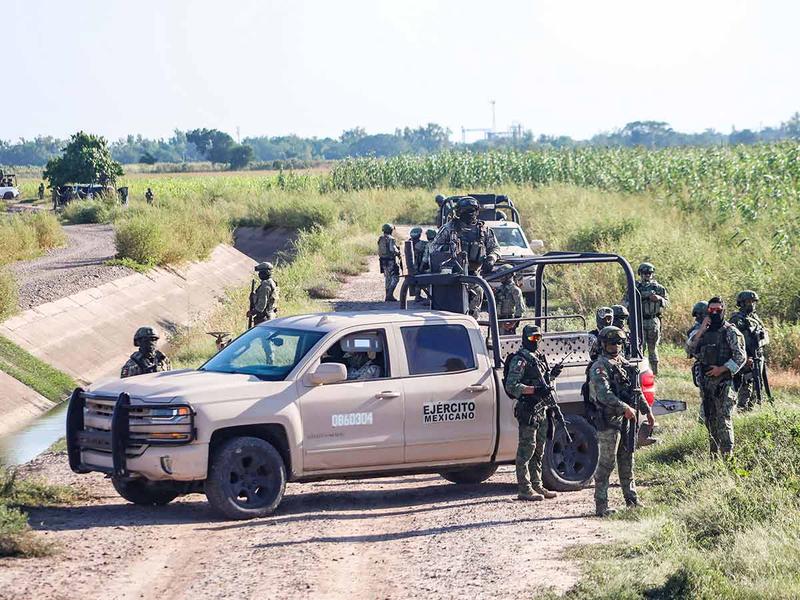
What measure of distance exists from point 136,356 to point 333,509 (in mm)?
2919

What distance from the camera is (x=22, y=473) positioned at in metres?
13.9

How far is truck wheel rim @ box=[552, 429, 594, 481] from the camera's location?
488 inches

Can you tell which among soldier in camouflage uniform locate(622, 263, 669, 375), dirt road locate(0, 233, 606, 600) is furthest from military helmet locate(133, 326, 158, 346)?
soldier in camouflage uniform locate(622, 263, 669, 375)

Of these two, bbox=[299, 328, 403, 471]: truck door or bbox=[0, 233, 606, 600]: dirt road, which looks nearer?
bbox=[0, 233, 606, 600]: dirt road

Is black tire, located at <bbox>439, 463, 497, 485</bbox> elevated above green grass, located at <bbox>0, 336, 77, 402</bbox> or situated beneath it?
elevated above

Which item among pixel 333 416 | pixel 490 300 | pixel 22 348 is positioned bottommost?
pixel 22 348

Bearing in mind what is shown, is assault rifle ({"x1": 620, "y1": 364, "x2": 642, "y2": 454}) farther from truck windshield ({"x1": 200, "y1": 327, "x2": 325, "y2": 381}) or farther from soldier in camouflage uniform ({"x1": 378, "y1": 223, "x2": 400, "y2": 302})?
soldier in camouflage uniform ({"x1": 378, "y1": 223, "x2": 400, "y2": 302})

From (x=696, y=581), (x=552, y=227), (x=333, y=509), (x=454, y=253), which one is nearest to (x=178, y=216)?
(x=552, y=227)

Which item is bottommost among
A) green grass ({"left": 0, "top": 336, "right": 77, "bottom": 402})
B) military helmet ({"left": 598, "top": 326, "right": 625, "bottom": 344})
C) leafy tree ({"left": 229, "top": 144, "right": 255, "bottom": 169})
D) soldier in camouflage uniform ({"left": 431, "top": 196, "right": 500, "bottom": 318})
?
leafy tree ({"left": 229, "top": 144, "right": 255, "bottom": 169})

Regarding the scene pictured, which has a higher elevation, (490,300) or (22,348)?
(490,300)

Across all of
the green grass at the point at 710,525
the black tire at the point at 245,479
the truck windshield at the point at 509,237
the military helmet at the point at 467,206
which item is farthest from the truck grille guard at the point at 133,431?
the truck windshield at the point at 509,237

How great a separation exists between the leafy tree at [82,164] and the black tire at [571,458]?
76036mm

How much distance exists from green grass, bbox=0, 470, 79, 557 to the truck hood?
120cm

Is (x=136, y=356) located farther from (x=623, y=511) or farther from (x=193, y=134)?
(x=193, y=134)
